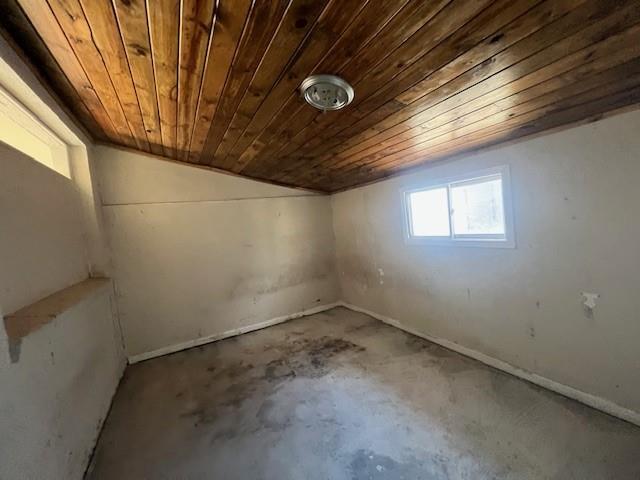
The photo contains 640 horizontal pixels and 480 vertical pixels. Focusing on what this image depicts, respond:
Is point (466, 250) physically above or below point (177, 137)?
below

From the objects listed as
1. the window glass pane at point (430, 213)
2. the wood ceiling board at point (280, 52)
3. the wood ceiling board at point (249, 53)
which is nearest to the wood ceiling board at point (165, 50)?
the wood ceiling board at point (249, 53)

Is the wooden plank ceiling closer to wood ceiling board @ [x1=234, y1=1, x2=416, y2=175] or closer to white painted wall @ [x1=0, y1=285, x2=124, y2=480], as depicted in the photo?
wood ceiling board @ [x1=234, y1=1, x2=416, y2=175]

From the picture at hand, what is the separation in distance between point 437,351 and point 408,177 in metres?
1.83

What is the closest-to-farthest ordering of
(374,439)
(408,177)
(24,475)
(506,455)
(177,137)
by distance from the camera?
(24,475), (506,455), (374,439), (177,137), (408,177)

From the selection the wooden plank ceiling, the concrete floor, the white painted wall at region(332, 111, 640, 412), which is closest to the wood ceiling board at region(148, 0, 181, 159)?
the wooden plank ceiling

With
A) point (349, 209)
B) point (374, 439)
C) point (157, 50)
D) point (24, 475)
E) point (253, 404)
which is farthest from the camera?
point (349, 209)

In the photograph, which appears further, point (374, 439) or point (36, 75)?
point (374, 439)

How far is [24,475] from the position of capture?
1.07 m

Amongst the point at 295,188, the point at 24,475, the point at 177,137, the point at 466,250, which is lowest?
the point at 24,475

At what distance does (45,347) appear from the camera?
134 centimetres

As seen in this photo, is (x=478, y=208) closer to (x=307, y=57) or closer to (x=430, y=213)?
(x=430, y=213)

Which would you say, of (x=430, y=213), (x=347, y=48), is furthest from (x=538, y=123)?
(x=347, y=48)

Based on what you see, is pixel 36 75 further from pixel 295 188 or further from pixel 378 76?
pixel 295 188

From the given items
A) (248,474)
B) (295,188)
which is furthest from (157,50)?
(295,188)
